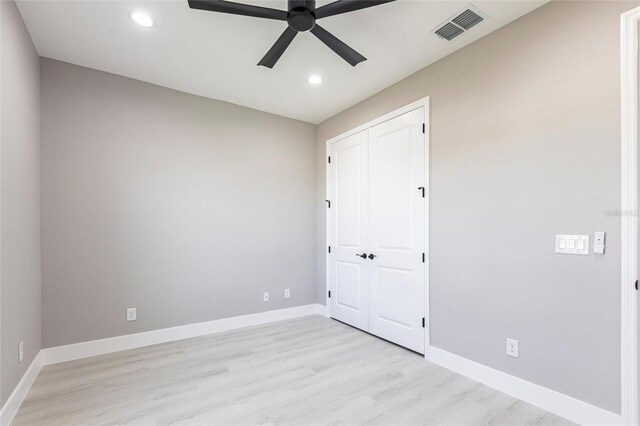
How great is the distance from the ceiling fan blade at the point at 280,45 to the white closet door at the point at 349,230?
1.76m

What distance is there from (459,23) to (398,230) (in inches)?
76.0

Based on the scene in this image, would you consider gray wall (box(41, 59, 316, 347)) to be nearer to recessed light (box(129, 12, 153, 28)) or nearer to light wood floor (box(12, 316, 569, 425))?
light wood floor (box(12, 316, 569, 425))

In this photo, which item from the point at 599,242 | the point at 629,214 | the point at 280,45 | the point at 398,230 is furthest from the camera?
the point at 398,230

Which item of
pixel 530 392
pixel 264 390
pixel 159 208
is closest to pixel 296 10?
pixel 159 208

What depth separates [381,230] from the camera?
3588mm

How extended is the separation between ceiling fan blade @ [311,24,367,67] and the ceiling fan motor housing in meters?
0.07

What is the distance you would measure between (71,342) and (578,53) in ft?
15.7

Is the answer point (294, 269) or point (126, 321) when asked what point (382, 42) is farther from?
point (126, 321)

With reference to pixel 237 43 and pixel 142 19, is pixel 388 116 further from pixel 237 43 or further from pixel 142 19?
pixel 142 19

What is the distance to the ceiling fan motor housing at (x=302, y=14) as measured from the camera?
6.15ft

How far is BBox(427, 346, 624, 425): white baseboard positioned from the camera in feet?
6.29

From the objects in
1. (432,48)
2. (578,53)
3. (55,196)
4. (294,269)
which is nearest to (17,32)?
(55,196)

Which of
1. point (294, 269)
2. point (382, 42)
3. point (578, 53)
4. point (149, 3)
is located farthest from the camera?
point (294, 269)

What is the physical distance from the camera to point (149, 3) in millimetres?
2191
